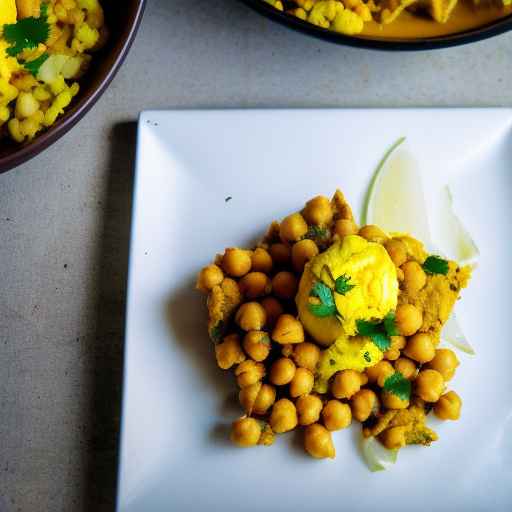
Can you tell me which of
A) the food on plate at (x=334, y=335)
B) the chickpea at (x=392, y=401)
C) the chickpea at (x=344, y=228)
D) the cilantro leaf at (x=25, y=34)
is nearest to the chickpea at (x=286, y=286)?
the food on plate at (x=334, y=335)

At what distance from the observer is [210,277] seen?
1.12 m

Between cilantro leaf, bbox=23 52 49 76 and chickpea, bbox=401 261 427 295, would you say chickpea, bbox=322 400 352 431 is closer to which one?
chickpea, bbox=401 261 427 295

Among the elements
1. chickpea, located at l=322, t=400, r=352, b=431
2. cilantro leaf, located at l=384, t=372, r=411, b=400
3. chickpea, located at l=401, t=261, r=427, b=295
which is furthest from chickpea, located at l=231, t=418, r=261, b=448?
chickpea, located at l=401, t=261, r=427, b=295

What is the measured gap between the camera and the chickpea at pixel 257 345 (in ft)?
3.44

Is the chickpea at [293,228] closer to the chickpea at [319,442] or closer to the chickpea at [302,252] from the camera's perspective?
the chickpea at [302,252]

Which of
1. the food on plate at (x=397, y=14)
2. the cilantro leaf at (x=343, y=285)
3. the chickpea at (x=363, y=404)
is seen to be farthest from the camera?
the food on plate at (x=397, y=14)

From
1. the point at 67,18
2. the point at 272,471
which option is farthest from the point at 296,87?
the point at 272,471

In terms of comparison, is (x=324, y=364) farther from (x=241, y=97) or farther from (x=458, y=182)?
(x=241, y=97)

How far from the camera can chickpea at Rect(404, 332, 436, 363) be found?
1092 mm

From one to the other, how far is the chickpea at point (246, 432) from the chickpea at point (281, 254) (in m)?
0.25

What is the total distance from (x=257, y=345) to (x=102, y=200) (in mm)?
431

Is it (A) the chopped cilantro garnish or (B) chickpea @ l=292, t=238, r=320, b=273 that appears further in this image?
(B) chickpea @ l=292, t=238, r=320, b=273

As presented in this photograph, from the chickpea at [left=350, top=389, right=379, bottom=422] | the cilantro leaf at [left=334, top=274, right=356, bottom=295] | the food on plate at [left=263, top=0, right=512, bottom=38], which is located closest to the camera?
the cilantro leaf at [left=334, top=274, right=356, bottom=295]

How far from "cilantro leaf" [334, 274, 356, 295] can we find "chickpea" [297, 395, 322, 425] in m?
0.19
